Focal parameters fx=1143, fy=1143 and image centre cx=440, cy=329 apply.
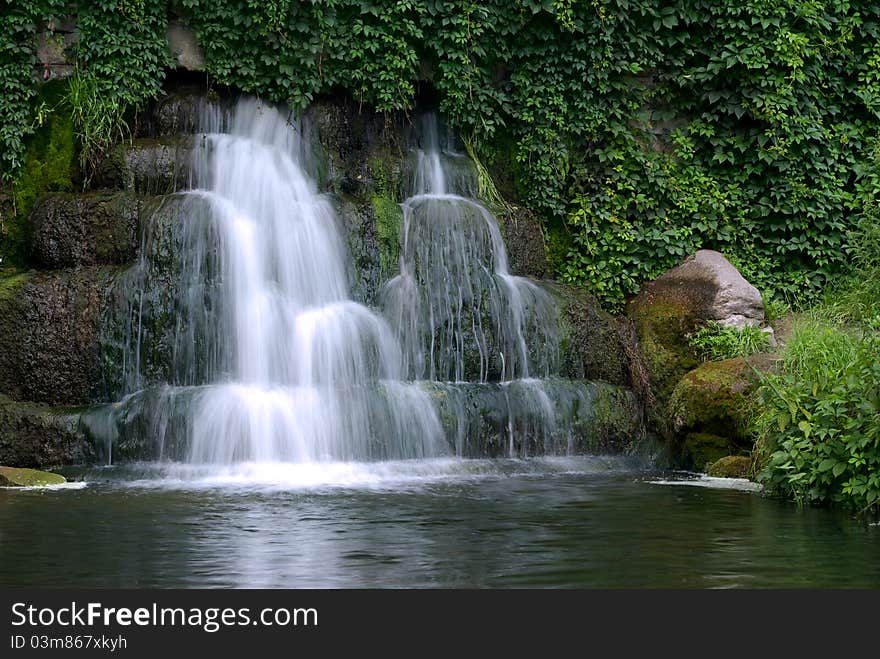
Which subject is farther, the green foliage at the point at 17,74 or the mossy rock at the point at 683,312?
the mossy rock at the point at 683,312

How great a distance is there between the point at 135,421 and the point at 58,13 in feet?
18.0

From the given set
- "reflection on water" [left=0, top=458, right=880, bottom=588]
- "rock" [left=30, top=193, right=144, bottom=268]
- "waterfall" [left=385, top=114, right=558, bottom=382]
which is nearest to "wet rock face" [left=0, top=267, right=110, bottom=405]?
"rock" [left=30, top=193, right=144, bottom=268]

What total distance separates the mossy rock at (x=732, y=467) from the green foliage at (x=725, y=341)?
1983 millimetres

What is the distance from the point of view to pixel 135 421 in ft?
34.3

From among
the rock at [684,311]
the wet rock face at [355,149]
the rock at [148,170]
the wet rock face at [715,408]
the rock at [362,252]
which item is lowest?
the wet rock face at [715,408]

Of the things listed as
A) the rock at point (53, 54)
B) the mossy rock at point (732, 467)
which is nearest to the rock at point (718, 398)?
the mossy rock at point (732, 467)

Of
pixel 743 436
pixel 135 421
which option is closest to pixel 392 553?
pixel 135 421

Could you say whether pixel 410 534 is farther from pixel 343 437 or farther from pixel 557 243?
pixel 557 243

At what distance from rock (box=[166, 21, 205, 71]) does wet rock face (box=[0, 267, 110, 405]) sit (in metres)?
3.90

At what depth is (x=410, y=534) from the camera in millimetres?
7000

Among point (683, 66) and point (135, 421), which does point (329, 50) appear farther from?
point (135, 421)

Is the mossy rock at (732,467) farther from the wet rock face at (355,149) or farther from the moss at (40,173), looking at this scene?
the moss at (40,173)

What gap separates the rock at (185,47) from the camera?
13.8 metres

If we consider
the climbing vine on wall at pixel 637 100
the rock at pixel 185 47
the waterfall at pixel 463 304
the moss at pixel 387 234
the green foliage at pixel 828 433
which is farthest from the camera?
the climbing vine on wall at pixel 637 100
